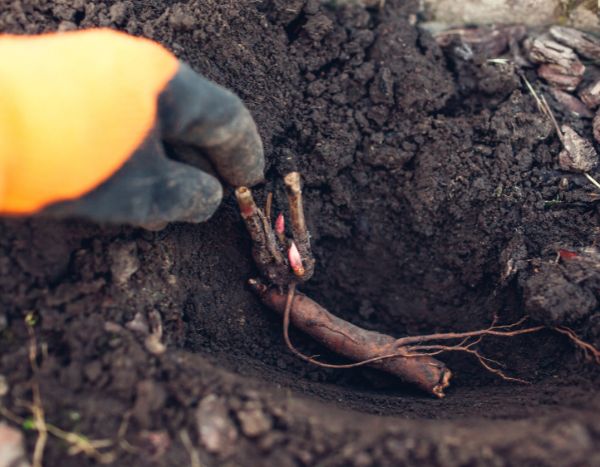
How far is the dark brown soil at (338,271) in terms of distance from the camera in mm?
1905

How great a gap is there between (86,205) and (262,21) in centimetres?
134

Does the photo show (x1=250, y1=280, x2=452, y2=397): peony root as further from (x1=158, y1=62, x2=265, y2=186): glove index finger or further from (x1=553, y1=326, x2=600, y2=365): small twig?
(x1=158, y1=62, x2=265, y2=186): glove index finger

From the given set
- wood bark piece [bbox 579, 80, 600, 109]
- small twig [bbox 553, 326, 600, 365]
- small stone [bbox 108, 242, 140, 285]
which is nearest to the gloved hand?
small stone [bbox 108, 242, 140, 285]

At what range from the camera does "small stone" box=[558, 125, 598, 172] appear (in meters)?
2.71

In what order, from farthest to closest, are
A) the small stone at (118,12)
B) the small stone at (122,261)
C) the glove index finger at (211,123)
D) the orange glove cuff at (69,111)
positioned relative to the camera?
1. the small stone at (118,12)
2. the small stone at (122,261)
3. the glove index finger at (211,123)
4. the orange glove cuff at (69,111)

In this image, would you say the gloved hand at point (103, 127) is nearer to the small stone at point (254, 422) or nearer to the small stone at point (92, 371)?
the small stone at point (92, 371)

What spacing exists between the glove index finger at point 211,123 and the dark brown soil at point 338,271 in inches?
15.1

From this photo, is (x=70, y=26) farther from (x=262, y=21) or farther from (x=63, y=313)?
(x=63, y=313)

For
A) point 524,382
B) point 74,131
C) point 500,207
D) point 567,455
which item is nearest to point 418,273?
point 500,207

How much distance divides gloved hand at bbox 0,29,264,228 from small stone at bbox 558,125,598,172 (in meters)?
1.47

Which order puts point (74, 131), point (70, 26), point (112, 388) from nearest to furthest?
point (74, 131) < point (112, 388) < point (70, 26)

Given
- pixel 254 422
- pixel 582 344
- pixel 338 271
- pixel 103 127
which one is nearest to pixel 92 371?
pixel 254 422

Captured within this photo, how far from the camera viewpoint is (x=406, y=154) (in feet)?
9.07

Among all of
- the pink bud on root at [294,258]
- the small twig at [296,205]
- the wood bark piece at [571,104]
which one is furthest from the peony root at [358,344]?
the wood bark piece at [571,104]
